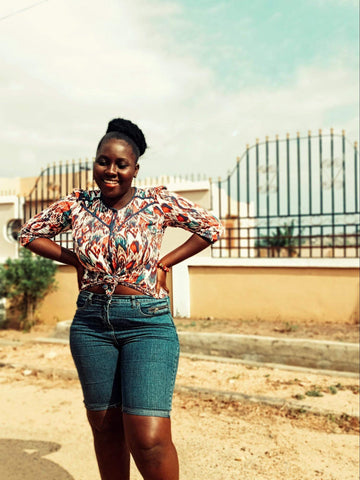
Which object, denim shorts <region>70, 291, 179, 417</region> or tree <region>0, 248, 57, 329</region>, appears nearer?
denim shorts <region>70, 291, 179, 417</region>

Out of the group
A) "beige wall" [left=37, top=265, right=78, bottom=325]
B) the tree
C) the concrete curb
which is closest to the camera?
the concrete curb

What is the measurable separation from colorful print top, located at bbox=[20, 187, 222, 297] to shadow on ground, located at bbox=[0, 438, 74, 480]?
177 centimetres

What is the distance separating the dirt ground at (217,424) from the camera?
3.33 metres

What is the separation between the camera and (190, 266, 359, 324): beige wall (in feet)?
25.9

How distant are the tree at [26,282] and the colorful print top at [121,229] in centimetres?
712

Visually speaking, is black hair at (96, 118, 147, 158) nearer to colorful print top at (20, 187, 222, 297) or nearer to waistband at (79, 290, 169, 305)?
colorful print top at (20, 187, 222, 297)

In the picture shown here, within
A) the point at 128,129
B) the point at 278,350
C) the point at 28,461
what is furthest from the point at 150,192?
the point at 278,350

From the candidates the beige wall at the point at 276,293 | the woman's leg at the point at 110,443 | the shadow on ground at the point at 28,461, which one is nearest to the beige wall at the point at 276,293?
the beige wall at the point at 276,293

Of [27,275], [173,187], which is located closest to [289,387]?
[173,187]

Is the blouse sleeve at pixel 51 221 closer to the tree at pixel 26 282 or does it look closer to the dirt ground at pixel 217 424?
the dirt ground at pixel 217 424

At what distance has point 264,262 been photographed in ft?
27.3

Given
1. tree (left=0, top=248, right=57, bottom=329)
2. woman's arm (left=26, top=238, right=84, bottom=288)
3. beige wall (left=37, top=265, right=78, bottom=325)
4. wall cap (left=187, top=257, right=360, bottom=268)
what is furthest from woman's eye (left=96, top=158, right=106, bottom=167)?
beige wall (left=37, top=265, right=78, bottom=325)

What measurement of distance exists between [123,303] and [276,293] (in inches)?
256

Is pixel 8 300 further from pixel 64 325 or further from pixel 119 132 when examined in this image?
pixel 119 132
